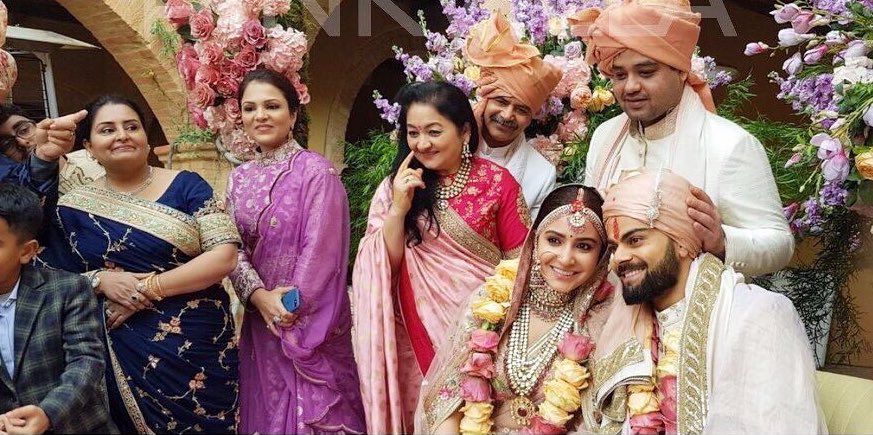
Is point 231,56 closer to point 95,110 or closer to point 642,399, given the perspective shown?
point 95,110

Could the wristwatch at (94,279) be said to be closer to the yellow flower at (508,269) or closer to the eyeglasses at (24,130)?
the eyeglasses at (24,130)

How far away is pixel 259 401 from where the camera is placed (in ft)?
11.0

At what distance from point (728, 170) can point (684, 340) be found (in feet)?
2.32

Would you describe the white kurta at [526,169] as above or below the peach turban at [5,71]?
below

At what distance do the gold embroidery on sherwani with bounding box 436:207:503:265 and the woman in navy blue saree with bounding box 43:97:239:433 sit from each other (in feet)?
2.39

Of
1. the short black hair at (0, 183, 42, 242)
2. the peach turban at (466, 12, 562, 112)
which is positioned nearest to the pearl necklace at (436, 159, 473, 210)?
the peach turban at (466, 12, 562, 112)

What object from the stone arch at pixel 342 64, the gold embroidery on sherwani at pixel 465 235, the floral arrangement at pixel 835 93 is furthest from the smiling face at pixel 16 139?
the stone arch at pixel 342 64

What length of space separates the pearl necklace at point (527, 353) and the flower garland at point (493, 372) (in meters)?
0.04

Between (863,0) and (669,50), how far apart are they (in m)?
0.59

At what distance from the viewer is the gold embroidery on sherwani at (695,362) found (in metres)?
2.37

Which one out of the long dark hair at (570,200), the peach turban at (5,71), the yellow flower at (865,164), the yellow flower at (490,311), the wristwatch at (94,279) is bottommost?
the yellow flower at (490,311)

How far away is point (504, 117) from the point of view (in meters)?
3.36

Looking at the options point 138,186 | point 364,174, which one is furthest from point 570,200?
point 364,174

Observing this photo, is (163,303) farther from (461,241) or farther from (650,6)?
(650,6)
